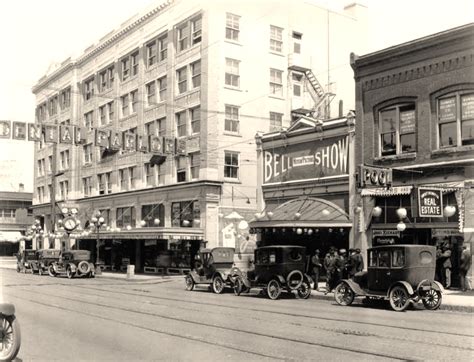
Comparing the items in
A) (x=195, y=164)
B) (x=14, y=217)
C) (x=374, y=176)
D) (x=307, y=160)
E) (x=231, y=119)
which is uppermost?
(x=231, y=119)

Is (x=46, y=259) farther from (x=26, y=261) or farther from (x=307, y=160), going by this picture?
(x=307, y=160)

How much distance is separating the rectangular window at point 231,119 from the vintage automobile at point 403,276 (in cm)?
2115

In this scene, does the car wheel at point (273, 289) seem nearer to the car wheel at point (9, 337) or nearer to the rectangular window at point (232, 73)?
the car wheel at point (9, 337)

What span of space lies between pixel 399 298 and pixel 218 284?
8.58m

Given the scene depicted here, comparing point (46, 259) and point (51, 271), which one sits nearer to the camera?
point (51, 271)

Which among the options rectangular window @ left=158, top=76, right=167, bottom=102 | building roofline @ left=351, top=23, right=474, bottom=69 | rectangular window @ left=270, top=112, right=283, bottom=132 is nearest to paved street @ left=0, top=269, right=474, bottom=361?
building roofline @ left=351, top=23, right=474, bottom=69

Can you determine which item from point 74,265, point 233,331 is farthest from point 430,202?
point 74,265

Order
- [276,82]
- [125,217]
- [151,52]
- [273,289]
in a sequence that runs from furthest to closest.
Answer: [125,217], [151,52], [276,82], [273,289]

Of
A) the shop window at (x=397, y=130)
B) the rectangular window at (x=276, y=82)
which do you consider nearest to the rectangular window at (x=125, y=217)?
the rectangular window at (x=276, y=82)

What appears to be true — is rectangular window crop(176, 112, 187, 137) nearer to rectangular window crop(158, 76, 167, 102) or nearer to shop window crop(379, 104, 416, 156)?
rectangular window crop(158, 76, 167, 102)

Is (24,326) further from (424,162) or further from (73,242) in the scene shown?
(73,242)

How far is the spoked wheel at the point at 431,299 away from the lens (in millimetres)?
16625

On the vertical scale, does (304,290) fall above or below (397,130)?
below

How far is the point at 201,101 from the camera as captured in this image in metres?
37.2
